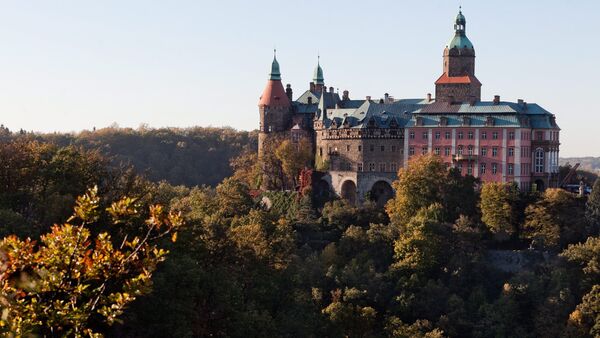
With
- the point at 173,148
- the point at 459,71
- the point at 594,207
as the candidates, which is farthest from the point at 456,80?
the point at 173,148

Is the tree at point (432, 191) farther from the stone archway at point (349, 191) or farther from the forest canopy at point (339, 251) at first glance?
the stone archway at point (349, 191)

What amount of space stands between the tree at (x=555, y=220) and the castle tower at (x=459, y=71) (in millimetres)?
13256

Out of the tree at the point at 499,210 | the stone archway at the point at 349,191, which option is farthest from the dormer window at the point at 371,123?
the tree at the point at 499,210

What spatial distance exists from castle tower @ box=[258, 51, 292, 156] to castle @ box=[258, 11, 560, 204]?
0.09 meters

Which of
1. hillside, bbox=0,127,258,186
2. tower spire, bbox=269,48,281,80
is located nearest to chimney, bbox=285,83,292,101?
tower spire, bbox=269,48,281,80

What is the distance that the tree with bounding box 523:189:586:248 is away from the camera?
66.6m

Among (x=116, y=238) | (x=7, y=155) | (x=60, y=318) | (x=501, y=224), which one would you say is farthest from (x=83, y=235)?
(x=501, y=224)

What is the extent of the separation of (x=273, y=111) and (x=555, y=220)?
89.9 feet

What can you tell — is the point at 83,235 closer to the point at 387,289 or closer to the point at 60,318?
the point at 60,318

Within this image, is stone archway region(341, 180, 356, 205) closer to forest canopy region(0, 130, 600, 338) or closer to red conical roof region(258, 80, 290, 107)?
forest canopy region(0, 130, 600, 338)

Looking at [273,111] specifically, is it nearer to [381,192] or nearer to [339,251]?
[381,192]

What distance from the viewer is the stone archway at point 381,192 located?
76.7m

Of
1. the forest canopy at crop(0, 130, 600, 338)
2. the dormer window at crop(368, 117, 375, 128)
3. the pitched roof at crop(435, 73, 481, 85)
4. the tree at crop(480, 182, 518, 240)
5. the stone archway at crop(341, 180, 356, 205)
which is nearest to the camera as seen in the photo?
the forest canopy at crop(0, 130, 600, 338)

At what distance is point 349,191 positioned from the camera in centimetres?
7825
